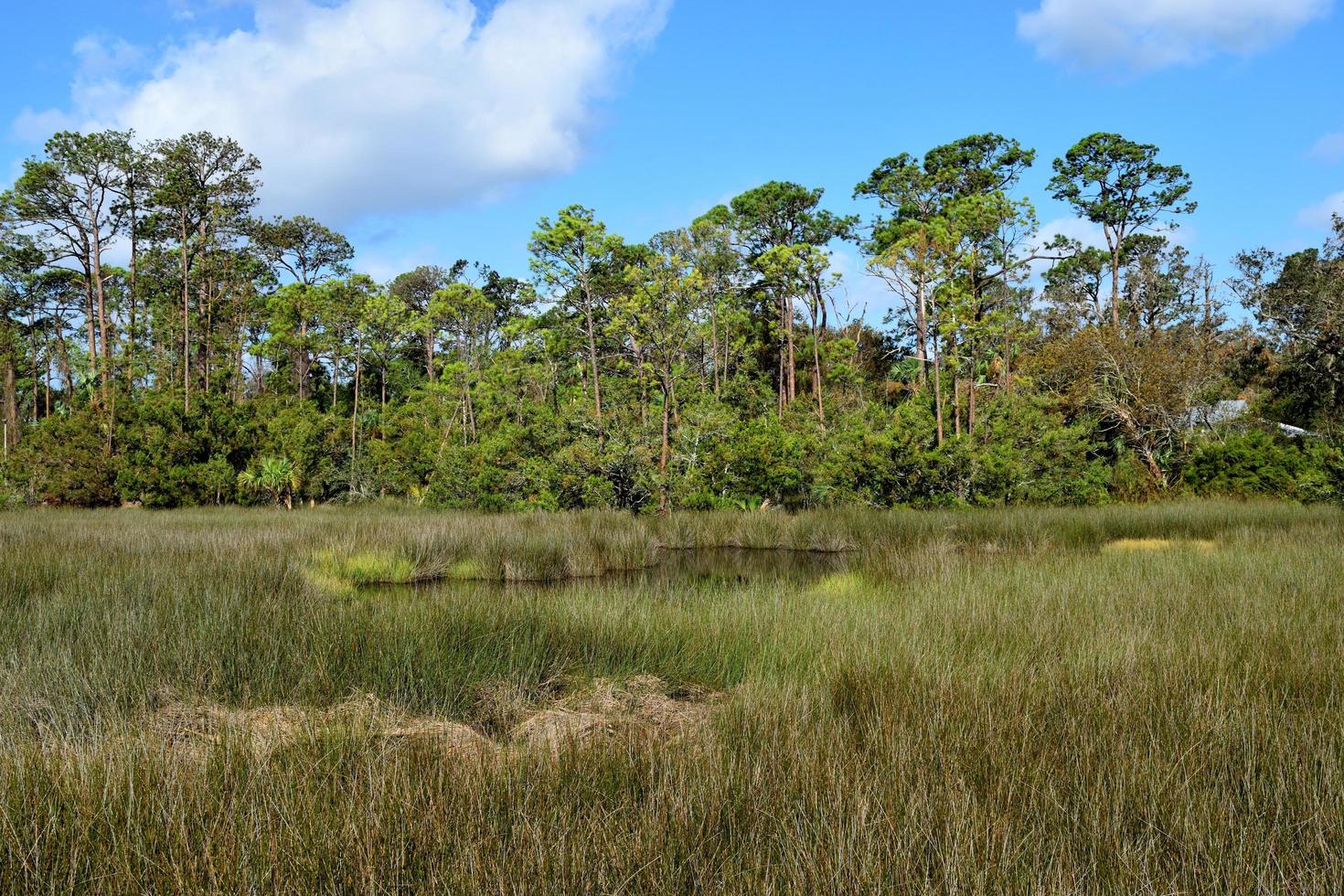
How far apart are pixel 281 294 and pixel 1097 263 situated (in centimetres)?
3269

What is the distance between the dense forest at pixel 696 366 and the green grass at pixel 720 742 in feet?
32.5

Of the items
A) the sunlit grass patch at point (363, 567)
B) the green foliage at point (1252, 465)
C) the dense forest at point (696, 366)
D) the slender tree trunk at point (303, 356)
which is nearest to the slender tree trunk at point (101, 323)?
the dense forest at point (696, 366)

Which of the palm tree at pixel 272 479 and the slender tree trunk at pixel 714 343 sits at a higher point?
the slender tree trunk at pixel 714 343

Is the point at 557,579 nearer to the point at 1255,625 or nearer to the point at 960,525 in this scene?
the point at 960,525

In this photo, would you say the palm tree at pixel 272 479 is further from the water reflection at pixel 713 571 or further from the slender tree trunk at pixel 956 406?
the slender tree trunk at pixel 956 406

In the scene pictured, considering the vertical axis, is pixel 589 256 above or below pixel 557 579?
above

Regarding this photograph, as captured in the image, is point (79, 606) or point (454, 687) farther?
point (79, 606)

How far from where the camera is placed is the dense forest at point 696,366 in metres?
16.8

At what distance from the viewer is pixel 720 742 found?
2975 millimetres

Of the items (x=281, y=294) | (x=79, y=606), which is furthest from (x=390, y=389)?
(x=79, y=606)

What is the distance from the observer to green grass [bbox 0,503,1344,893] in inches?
83.4

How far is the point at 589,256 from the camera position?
20.5 metres

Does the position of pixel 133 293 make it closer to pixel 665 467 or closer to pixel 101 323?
pixel 101 323

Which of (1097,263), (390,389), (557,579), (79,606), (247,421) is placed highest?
(1097,263)
